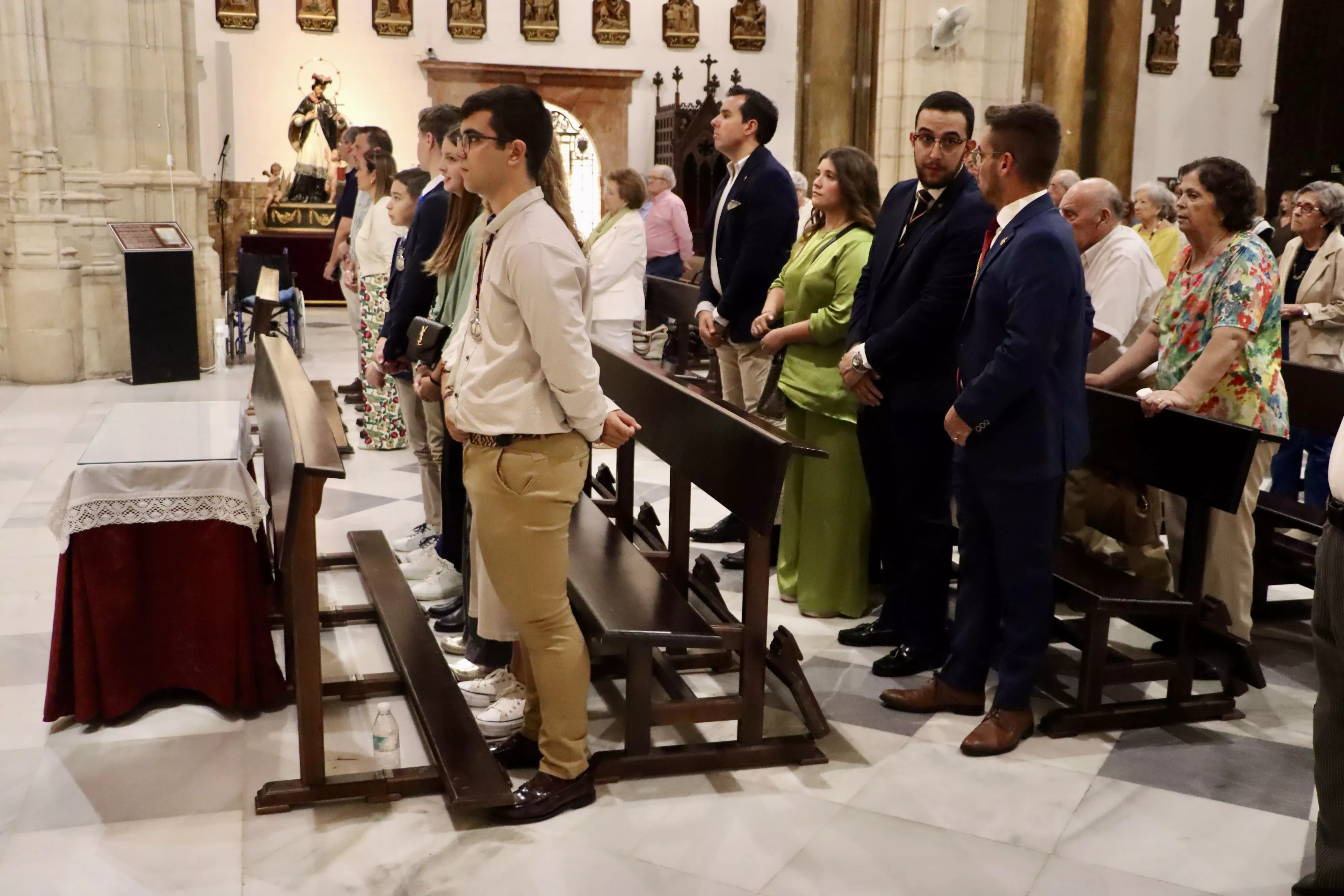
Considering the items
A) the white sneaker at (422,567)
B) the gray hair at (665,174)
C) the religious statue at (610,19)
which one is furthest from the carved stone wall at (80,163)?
the religious statue at (610,19)

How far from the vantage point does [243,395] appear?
8680 mm

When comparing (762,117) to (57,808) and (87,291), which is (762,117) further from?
(87,291)

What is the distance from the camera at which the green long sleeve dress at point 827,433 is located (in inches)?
171

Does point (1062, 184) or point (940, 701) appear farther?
point (1062, 184)

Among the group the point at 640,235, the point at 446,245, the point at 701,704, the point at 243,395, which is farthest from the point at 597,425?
the point at 243,395

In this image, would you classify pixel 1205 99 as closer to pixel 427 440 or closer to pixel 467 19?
pixel 467 19

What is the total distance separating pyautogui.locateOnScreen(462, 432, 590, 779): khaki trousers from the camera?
2838 mm

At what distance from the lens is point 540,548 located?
2.86m

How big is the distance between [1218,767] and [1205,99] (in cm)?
1643

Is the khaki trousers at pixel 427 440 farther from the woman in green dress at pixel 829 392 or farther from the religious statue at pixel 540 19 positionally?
the religious statue at pixel 540 19

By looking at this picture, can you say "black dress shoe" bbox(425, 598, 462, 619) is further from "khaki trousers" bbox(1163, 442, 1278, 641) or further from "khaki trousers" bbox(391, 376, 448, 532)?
"khaki trousers" bbox(1163, 442, 1278, 641)

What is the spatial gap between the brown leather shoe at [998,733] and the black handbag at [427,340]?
5.99 feet

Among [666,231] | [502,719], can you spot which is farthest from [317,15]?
[502,719]

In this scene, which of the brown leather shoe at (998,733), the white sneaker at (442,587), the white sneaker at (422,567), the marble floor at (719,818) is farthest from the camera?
the white sneaker at (422,567)
